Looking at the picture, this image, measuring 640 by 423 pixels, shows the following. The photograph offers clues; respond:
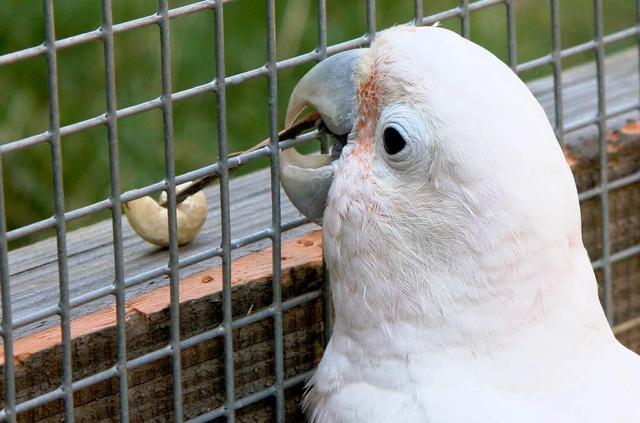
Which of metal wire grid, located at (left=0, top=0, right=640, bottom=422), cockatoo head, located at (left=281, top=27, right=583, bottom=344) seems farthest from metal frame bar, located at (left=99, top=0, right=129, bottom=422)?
cockatoo head, located at (left=281, top=27, right=583, bottom=344)

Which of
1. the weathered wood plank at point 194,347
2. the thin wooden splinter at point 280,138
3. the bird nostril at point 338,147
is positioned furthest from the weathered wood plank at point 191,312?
the bird nostril at point 338,147

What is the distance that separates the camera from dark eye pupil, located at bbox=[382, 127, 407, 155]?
5.28 feet

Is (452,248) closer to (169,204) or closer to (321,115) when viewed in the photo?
(321,115)

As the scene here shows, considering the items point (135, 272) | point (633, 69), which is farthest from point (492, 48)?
point (135, 272)

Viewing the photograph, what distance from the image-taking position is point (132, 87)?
342 centimetres

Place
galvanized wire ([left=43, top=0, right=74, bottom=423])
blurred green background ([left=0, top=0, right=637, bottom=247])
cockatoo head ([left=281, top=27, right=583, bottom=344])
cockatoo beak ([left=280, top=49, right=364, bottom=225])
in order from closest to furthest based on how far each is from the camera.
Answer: galvanized wire ([left=43, top=0, right=74, bottom=423]) → cockatoo head ([left=281, top=27, right=583, bottom=344]) → cockatoo beak ([left=280, top=49, right=364, bottom=225]) → blurred green background ([left=0, top=0, right=637, bottom=247])

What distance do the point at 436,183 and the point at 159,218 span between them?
51cm

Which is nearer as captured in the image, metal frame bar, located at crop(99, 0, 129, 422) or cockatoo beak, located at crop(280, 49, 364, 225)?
metal frame bar, located at crop(99, 0, 129, 422)

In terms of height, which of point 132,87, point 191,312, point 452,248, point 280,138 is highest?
point 280,138

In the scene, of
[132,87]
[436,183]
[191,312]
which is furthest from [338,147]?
[132,87]

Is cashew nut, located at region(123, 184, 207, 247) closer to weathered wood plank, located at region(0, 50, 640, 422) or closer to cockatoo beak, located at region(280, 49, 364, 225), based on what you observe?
weathered wood plank, located at region(0, 50, 640, 422)

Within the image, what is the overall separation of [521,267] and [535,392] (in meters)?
0.18

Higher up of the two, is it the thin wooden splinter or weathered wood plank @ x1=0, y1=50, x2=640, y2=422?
the thin wooden splinter

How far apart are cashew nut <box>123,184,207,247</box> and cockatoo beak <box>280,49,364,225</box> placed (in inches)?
9.1
